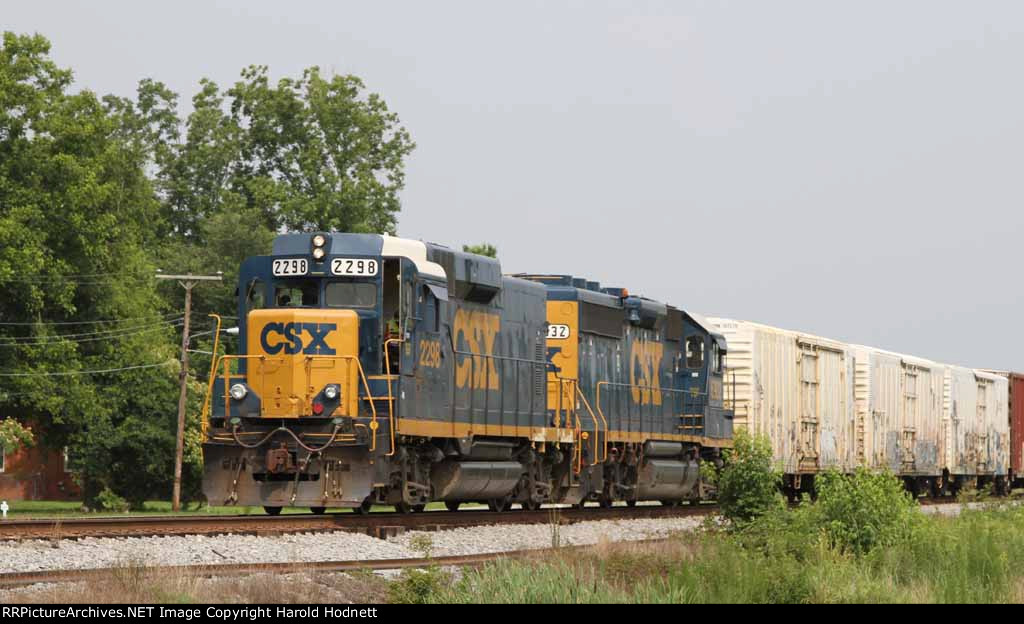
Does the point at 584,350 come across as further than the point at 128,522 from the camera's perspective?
Yes

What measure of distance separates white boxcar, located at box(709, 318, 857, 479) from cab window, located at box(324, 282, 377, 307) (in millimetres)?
12673

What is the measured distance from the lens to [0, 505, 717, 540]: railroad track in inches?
735

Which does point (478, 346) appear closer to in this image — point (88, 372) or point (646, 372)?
point (646, 372)

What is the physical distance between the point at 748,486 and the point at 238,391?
7.17m

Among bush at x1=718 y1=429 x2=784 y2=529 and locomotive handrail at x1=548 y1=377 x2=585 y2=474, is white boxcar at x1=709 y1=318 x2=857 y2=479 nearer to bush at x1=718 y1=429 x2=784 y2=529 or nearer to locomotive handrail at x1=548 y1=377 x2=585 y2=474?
locomotive handrail at x1=548 y1=377 x2=585 y2=474

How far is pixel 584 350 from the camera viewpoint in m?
29.1

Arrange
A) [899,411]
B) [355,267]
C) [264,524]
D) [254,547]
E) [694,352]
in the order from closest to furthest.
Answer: [254,547]
[264,524]
[355,267]
[694,352]
[899,411]

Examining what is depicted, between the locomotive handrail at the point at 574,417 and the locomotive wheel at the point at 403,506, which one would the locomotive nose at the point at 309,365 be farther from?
the locomotive handrail at the point at 574,417

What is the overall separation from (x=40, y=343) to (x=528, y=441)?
23473mm

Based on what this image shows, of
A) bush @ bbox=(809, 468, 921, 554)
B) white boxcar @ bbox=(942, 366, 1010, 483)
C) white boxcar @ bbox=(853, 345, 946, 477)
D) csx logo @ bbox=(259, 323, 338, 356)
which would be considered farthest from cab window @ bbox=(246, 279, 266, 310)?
white boxcar @ bbox=(942, 366, 1010, 483)

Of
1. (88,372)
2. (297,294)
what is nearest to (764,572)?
(297,294)

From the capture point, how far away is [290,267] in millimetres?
22953

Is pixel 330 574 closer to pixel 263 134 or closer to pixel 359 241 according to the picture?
pixel 359 241
